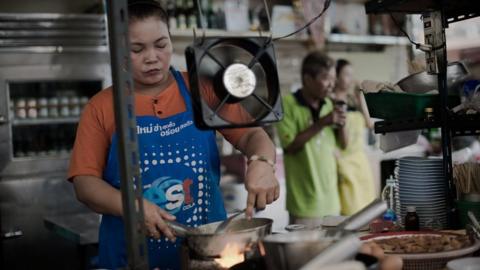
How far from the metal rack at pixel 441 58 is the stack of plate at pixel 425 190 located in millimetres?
28

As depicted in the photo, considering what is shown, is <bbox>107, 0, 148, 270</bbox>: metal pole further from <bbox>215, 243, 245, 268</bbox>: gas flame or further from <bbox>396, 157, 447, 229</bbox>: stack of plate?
<bbox>396, 157, 447, 229</bbox>: stack of plate

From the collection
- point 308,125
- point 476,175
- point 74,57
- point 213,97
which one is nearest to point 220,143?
point 308,125

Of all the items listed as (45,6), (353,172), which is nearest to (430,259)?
(353,172)

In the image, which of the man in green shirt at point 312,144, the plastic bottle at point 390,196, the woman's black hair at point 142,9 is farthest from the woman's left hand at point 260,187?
the man in green shirt at point 312,144

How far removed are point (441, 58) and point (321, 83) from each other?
6.90 feet

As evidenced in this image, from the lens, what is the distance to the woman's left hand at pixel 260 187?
1561mm

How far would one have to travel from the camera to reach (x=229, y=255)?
4.54ft

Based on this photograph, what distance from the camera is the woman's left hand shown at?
1561 mm

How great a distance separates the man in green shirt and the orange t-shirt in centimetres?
223

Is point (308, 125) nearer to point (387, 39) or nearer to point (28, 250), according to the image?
point (28, 250)

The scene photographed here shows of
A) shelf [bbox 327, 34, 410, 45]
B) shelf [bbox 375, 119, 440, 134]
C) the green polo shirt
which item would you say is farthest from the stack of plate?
shelf [bbox 327, 34, 410, 45]

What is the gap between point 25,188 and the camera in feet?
14.0

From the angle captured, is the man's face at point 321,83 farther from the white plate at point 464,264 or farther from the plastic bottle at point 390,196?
the white plate at point 464,264

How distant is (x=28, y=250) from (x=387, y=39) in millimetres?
4539
